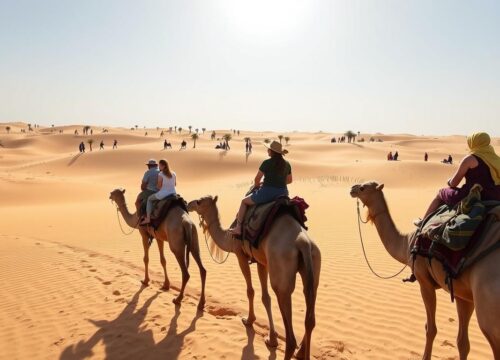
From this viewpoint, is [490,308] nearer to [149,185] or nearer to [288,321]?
[288,321]

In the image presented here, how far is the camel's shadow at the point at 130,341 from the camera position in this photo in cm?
634

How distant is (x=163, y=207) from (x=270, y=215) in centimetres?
350

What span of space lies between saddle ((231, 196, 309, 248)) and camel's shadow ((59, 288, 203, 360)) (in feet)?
7.04

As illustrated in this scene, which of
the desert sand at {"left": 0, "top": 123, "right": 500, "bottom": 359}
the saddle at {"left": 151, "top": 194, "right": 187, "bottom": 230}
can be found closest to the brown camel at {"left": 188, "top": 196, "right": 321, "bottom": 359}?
the desert sand at {"left": 0, "top": 123, "right": 500, "bottom": 359}

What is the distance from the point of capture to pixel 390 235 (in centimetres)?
619

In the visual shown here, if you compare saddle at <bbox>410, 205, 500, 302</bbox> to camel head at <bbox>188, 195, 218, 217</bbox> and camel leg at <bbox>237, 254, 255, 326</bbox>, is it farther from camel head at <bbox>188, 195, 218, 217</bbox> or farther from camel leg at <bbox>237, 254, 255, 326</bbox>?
camel head at <bbox>188, 195, 218, 217</bbox>

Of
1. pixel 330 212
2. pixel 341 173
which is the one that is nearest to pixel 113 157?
pixel 341 173

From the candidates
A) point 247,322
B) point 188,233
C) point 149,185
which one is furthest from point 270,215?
point 149,185

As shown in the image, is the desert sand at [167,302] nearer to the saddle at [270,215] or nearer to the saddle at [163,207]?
the saddle at [163,207]

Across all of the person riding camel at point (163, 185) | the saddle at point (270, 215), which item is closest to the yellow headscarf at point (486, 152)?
the saddle at point (270, 215)

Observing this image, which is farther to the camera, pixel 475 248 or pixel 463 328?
pixel 463 328

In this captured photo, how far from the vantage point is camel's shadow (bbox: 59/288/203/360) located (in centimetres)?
634

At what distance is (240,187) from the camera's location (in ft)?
105

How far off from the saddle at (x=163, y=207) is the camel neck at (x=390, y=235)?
4268 millimetres
